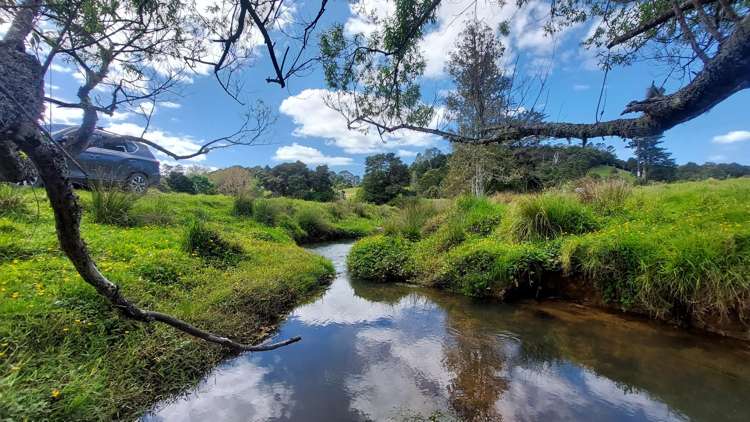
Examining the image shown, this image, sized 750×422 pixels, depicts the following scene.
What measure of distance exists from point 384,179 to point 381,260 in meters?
30.0

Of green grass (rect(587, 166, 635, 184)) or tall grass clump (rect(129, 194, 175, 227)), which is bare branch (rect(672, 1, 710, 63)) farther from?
tall grass clump (rect(129, 194, 175, 227))

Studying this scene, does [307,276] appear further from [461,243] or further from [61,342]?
[61,342]

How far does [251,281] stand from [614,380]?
4769mm

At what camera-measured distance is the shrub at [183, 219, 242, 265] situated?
6066mm

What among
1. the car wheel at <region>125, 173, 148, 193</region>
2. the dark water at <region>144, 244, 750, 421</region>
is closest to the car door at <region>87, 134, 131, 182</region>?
the car wheel at <region>125, 173, 148, 193</region>

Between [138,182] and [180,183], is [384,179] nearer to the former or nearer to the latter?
[180,183]

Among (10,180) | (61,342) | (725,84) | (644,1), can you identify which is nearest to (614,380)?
(725,84)

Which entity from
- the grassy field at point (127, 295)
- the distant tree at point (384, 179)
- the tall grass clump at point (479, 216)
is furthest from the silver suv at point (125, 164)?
the distant tree at point (384, 179)

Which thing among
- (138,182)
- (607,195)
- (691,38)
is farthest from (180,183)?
(691,38)

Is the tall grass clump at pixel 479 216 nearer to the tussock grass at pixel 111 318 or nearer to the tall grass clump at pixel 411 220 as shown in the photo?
the tall grass clump at pixel 411 220

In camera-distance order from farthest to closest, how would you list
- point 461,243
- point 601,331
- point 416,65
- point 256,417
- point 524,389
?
point 461,243 < point 601,331 < point 416,65 < point 524,389 < point 256,417

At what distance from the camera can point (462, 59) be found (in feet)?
50.1

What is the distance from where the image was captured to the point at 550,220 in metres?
6.16

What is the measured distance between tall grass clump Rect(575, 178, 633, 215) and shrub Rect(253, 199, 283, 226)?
10.6 metres
